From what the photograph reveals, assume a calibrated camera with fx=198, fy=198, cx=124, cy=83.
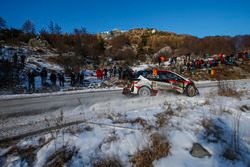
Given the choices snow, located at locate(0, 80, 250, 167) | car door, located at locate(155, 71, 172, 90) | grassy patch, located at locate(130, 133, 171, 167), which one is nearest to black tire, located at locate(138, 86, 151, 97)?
car door, located at locate(155, 71, 172, 90)

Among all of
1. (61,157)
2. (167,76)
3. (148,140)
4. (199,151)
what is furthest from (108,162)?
(167,76)

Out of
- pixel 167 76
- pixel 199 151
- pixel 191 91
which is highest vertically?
pixel 167 76

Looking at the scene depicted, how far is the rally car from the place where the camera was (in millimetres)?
10148

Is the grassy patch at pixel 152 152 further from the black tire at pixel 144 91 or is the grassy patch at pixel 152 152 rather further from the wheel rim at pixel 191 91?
the wheel rim at pixel 191 91

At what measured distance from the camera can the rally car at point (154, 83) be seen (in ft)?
33.3

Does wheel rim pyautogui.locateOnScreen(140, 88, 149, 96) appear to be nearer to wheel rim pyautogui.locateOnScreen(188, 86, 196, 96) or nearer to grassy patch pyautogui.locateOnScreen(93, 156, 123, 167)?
wheel rim pyautogui.locateOnScreen(188, 86, 196, 96)

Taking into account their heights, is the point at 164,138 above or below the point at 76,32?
below

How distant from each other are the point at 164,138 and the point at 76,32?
48366 millimetres

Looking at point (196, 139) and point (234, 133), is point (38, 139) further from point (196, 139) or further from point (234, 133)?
point (234, 133)

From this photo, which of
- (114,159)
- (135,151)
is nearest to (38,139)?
(114,159)

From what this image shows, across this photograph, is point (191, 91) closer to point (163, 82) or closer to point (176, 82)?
point (176, 82)

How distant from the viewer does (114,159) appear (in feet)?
12.6

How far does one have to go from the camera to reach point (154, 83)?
399 inches

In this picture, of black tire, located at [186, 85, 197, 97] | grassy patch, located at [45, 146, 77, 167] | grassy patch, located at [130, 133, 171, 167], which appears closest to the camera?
grassy patch, located at [45, 146, 77, 167]
